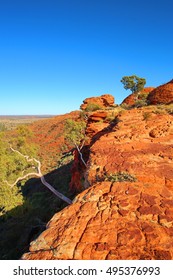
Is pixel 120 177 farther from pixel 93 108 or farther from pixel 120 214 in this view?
pixel 93 108

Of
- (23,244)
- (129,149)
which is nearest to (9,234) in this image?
(23,244)

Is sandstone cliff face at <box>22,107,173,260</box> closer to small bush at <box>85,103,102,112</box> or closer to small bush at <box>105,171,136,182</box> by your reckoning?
small bush at <box>105,171,136,182</box>

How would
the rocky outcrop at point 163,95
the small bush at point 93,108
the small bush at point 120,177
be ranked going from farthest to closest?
the small bush at point 93,108 < the rocky outcrop at point 163,95 < the small bush at point 120,177

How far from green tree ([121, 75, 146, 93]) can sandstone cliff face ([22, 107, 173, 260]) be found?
100 ft

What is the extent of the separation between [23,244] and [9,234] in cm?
251

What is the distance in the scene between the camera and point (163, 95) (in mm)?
21656

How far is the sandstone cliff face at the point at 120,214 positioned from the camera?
14.4 feet

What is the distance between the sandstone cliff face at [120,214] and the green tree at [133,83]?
100ft

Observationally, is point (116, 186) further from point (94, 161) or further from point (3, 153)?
point (3, 153)

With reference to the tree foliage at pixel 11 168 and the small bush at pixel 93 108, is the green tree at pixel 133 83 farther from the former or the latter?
the tree foliage at pixel 11 168

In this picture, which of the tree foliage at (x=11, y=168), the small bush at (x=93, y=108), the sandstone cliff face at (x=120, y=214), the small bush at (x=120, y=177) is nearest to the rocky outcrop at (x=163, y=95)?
the small bush at (x=93, y=108)

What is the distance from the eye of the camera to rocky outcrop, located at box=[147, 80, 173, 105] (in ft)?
68.9

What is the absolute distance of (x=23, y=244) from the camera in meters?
11.9

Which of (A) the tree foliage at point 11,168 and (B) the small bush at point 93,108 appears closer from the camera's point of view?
(A) the tree foliage at point 11,168
